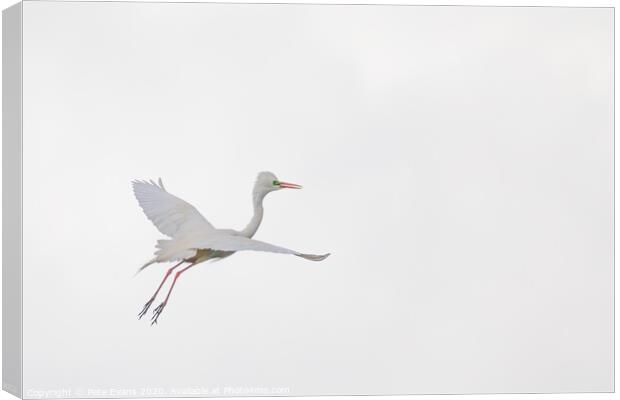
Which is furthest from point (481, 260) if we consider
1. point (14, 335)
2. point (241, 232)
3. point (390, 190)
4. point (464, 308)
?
point (14, 335)

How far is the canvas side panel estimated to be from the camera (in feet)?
25.4

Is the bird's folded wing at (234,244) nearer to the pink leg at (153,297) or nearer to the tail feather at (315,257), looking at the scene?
the tail feather at (315,257)

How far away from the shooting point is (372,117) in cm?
807

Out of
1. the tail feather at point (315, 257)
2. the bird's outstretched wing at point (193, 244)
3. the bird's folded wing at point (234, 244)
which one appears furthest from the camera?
the tail feather at point (315, 257)

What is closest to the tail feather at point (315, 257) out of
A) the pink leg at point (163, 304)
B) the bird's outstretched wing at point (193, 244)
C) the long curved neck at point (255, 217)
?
the bird's outstretched wing at point (193, 244)

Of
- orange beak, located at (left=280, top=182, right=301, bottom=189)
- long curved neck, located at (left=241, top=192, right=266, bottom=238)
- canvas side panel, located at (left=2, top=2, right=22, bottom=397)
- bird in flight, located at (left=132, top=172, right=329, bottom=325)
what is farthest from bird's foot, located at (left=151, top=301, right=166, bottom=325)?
orange beak, located at (left=280, top=182, right=301, bottom=189)

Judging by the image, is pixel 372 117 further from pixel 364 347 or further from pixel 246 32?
pixel 364 347

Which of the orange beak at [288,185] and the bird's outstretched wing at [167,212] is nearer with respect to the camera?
the bird's outstretched wing at [167,212]

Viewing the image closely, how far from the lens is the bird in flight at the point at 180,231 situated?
25.5 ft

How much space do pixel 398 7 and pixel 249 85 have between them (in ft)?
4.33

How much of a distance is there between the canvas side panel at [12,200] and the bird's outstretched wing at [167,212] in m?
0.92

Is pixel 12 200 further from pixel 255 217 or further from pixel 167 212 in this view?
pixel 255 217

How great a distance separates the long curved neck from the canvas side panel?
1.69 m

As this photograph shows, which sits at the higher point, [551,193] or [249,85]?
[249,85]
